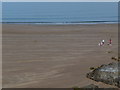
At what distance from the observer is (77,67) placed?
21.6 m

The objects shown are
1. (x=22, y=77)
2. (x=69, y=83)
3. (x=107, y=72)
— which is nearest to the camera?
(x=107, y=72)

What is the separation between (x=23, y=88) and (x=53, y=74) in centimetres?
352

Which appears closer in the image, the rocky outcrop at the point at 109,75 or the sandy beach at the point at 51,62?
the rocky outcrop at the point at 109,75

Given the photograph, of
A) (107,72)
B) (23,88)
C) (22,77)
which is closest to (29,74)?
(22,77)

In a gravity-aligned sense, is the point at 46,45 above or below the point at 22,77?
above

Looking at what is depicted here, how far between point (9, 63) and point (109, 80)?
9.52 meters

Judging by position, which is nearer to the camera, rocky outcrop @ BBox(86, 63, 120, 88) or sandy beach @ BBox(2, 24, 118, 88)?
rocky outcrop @ BBox(86, 63, 120, 88)

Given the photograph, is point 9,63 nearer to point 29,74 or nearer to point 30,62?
point 30,62

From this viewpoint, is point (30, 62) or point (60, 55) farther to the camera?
point (60, 55)

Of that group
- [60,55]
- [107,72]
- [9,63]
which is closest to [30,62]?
[9,63]

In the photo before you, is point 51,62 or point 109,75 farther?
point 51,62

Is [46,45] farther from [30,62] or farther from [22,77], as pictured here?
[22,77]

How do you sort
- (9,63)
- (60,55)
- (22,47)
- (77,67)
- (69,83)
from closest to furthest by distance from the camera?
1. (69,83)
2. (77,67)
3. (9,63)
4. (60,55)
5. (22,47)

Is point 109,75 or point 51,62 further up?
point 51,62
